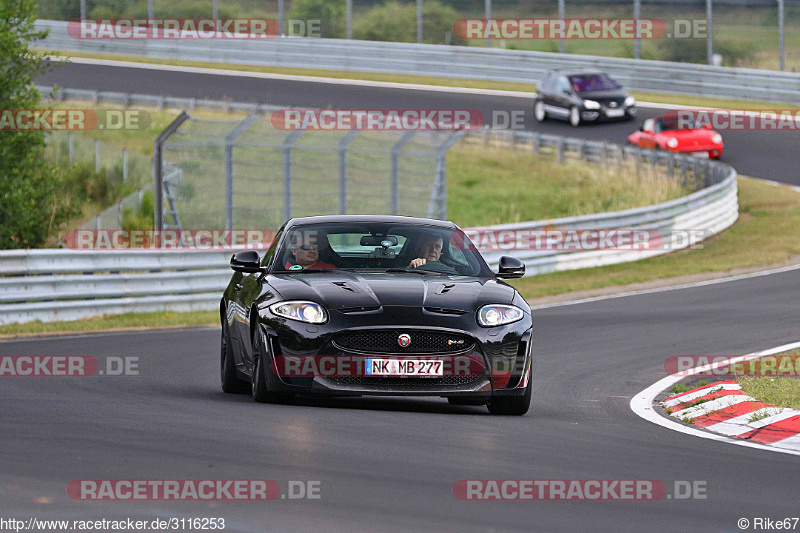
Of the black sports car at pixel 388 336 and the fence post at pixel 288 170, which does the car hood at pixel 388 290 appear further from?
the fence post at pixel 288 170

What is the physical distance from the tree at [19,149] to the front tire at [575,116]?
22.9 metres

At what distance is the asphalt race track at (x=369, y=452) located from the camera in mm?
6094

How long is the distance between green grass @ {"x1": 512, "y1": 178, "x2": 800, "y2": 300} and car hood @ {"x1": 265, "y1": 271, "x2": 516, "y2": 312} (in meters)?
11.5

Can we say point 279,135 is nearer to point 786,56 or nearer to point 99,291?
point 99,291

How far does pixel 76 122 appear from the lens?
121 feet

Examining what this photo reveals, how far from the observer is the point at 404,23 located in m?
48.0

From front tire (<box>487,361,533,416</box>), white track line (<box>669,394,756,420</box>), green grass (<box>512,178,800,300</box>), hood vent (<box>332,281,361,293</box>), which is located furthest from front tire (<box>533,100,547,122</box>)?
hood vent (<box>332,281,361,293</box>)

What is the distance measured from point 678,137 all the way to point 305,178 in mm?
15215

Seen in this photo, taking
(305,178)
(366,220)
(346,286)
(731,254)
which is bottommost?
(731,254)

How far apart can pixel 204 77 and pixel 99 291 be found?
100 feet

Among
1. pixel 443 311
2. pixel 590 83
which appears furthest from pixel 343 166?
pixel 590 83

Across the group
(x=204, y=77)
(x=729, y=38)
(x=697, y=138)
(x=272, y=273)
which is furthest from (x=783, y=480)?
(x=204, y=77)

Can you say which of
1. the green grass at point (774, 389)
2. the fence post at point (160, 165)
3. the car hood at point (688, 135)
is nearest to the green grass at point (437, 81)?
the car hood at point (688, 135)

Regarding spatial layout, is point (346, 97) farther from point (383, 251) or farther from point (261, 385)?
point (261, 385)
